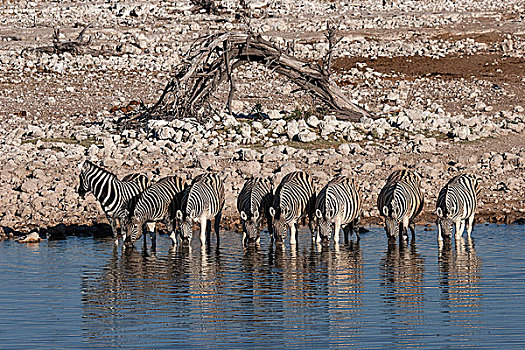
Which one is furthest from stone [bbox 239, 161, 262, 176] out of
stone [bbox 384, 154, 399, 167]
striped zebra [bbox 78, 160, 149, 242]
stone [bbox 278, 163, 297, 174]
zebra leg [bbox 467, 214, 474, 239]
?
zebra leg [bbox 467, 214, 474, 239]

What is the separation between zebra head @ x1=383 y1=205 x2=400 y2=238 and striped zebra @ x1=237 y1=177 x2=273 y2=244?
1707mm

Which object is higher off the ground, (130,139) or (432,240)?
(130,139)

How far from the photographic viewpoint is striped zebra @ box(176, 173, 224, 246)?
13.6m

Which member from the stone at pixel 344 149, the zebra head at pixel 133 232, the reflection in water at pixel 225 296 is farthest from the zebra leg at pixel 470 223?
the stone at pixel 344 149

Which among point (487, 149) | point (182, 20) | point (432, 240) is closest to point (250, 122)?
point (487, 149)

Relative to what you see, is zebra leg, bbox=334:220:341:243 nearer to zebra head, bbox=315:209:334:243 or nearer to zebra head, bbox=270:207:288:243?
zebra head, bbox=315:209:334:243

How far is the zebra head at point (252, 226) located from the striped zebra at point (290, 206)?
224mm

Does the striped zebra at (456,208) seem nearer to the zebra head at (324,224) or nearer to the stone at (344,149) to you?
the zebra head at (324,224)

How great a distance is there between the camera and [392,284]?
1078 centimetres

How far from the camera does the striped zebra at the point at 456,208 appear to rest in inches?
531

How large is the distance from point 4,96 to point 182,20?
16448 mm

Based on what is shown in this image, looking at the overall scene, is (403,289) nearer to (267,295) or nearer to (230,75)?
(267,295)

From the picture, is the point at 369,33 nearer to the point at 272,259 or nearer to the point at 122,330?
the point at 272,259

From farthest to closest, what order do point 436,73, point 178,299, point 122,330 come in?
point 436,73 → point 178,299 → point 122,330
